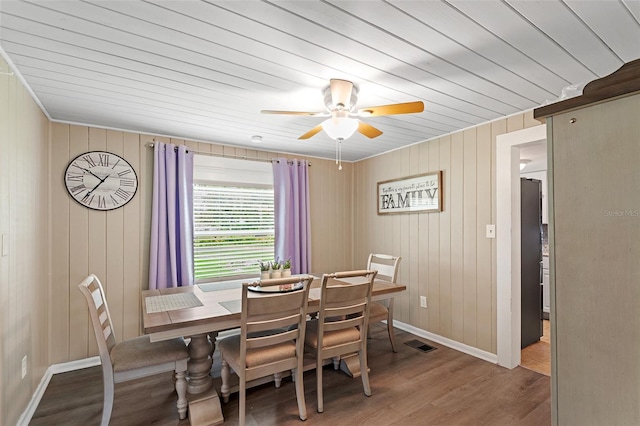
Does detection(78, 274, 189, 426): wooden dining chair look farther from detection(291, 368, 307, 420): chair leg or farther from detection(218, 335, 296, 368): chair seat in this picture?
detection(291, 368, 307, 420): chair leg

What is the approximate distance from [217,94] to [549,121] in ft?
6.69

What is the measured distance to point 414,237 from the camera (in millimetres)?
3666

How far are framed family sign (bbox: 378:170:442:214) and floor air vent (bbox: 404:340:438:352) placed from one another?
1437 mm

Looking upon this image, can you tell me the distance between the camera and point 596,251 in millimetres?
766

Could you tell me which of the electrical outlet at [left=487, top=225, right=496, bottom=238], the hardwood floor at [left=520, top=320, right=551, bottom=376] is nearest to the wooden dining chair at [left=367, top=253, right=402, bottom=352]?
the electrical outlet at [left=487, top=225, right=496, bottom=238]

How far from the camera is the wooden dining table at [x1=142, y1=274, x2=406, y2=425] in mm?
1838

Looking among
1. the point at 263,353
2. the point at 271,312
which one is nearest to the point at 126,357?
the point at 263,353

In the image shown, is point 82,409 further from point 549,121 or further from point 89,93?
point 549,121

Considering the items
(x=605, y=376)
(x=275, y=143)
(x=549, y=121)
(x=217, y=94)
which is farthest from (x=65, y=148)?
(x=605, y=376)

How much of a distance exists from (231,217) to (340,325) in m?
2.07

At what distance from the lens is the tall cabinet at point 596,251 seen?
710mm

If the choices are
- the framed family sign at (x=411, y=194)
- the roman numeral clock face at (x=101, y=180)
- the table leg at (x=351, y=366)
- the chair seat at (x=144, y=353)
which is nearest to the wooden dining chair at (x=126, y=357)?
the chair seat at (x=144, y=353)

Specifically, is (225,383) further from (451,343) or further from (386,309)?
(451,343)

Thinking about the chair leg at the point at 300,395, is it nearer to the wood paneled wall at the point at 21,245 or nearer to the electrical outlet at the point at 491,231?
the wood paneled wall at the point at 21,245
